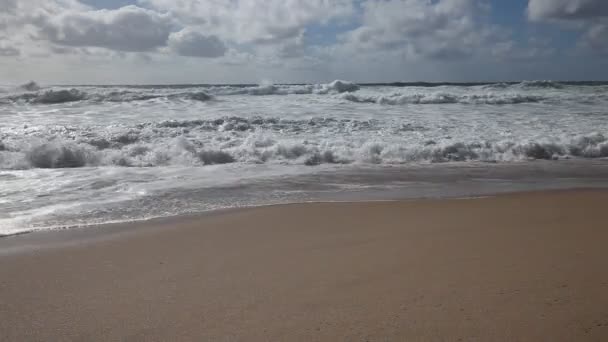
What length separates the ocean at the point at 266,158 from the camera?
582 centimetres

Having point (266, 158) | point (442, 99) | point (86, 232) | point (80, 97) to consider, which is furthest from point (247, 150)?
point (80, 97)

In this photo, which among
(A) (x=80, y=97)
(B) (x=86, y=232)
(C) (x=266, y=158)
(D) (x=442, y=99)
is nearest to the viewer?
(B) (x=86, y=232)

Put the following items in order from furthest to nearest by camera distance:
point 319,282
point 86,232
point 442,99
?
point 442,99 → point 86,232 → point 319,282

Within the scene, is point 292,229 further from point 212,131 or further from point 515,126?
point 515,126

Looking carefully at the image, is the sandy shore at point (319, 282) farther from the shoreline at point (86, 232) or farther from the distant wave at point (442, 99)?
the distant wave at point (442, 99)

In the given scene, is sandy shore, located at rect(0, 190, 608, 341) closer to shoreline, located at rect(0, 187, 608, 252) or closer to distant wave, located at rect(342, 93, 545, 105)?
shoreline, located at rect(0, 187, 608, 252)

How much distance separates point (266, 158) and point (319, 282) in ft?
21.9

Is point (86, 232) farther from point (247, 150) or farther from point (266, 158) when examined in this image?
point (247, 150)

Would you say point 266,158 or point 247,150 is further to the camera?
point 247,150

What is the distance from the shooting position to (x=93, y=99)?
Answer: 21641mm

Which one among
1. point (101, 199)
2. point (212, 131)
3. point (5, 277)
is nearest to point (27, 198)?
point (101, 199)

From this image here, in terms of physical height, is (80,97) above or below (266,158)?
above

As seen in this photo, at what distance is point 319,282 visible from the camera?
9.46 ft

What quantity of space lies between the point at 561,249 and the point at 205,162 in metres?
6.96
